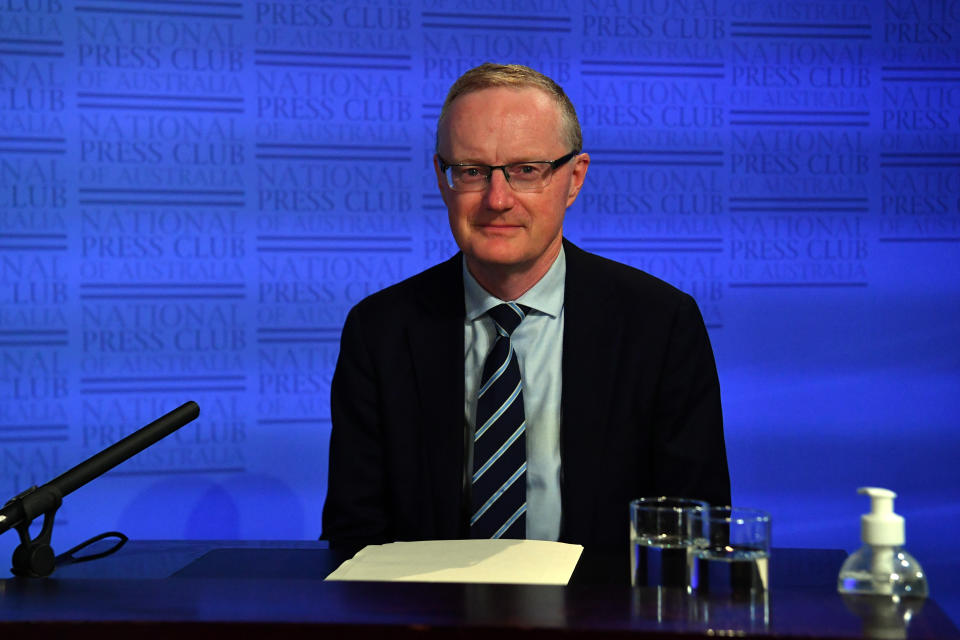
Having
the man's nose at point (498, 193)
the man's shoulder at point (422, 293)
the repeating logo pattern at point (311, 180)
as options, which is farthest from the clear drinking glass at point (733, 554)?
the repeating logo pattern at point (311, 180)

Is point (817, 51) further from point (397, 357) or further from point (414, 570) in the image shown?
point (414, 570)

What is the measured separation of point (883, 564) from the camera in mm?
953

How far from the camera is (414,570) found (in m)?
1.12

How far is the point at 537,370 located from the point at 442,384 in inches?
6.2

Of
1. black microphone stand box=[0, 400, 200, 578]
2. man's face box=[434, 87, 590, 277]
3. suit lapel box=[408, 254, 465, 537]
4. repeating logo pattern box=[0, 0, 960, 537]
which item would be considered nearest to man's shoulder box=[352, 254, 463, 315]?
suit lapel box=[408, 254, 465, 537]

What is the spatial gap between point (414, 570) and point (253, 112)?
69.5 inches

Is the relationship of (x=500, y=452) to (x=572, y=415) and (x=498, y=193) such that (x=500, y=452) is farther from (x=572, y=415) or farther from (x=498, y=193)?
(x=498, y=193)

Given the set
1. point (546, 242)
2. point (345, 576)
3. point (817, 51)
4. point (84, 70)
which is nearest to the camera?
point (345, 576)

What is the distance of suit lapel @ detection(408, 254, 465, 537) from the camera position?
1.63 metres

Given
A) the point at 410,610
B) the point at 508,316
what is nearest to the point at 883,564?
the point at 410,610

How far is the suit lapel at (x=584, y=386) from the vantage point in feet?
5.34

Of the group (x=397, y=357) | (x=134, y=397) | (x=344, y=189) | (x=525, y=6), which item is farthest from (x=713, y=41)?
(x=134, y=397)

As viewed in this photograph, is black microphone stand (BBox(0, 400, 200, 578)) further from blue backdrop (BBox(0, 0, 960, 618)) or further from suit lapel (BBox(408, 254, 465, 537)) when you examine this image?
blue backdrop (BBox(0, 0, 960, 618))

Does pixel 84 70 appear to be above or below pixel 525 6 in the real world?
below
